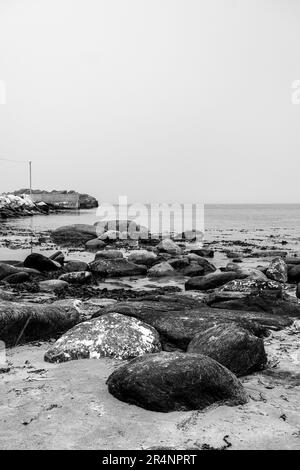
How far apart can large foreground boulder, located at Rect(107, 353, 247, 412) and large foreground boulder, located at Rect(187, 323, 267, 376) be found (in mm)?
594

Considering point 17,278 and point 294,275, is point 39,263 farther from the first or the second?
point 294,275

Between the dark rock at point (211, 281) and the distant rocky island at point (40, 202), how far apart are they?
1717 inches

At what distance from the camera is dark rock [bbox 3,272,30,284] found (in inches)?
413

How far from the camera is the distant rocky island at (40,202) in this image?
56.5 meters

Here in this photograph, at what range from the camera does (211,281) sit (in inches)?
404

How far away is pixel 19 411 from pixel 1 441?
50 cm

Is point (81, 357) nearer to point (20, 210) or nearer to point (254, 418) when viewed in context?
point (254, 418)

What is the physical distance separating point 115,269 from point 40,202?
60221 mm

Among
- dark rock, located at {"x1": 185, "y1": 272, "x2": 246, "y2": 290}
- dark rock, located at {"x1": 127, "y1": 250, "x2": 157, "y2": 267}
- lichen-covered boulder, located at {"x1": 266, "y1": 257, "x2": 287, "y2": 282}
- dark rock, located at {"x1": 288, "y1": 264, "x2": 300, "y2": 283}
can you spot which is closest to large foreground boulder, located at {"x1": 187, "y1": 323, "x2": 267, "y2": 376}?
dark rock, located at {"x1": 185, "y1": 272, "x2": 246, "y2": 290}

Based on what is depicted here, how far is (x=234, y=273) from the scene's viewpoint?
1069cm

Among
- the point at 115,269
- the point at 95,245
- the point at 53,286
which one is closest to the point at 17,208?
the point at 95,245

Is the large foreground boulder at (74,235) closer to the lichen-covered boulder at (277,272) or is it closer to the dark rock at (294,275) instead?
the lichen-covered boulder at (277,272)

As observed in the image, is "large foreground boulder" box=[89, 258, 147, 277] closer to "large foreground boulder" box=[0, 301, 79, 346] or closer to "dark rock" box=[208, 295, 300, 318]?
"dark rock" box=[208, 295, 300, 318]

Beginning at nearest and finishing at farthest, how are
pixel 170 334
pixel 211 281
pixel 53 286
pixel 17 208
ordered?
pixel 170 334, pixel 53 286, pixel 211 281, pixel 17 208
